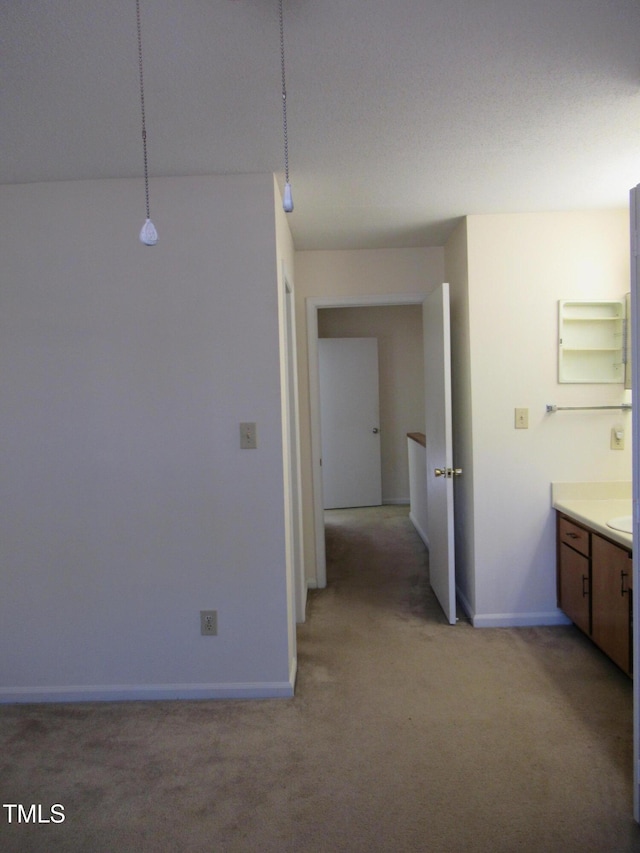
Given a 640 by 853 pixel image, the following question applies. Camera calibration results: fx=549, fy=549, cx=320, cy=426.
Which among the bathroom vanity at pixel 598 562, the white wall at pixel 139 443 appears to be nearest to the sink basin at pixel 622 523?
the bathroom vanity at pixel 598 562

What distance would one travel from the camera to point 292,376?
3271mm

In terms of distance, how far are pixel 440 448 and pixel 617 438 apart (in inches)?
37.8

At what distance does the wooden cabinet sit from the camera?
A: 7.71 ft

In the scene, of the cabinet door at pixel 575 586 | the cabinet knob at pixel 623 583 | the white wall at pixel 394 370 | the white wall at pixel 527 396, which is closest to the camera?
the cabinet knob at pixel 623 583

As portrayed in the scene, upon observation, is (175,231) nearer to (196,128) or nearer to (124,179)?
(124,179)

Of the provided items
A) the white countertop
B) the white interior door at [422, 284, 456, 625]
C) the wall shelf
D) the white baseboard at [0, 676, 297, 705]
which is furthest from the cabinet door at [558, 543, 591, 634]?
the white baseboard at [0, 676, 297, 705]

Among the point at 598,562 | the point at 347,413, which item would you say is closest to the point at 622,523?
the point at 598,562

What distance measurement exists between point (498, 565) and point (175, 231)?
2.41 metres

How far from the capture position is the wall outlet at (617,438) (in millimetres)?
3043

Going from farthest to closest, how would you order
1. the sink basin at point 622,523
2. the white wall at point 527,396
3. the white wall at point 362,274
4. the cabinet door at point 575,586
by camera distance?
the white wall at point 362,274, the white wall at point 527,396, the cabinet door at point 575,586, the sink basin at point 622,523

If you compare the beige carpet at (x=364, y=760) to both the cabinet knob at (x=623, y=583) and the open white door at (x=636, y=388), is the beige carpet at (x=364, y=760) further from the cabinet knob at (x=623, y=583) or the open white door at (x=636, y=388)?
the cabinet knob at (x=623, y=583)

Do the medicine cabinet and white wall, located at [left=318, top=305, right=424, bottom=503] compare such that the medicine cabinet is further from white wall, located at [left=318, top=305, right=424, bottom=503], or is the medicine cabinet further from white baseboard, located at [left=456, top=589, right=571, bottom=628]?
white wall, located at [left=318, top=305, right=424, bottom=503]

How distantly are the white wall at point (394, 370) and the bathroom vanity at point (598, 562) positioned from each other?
3.34m

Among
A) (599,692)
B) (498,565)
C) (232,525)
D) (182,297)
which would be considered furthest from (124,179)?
(599,692)
